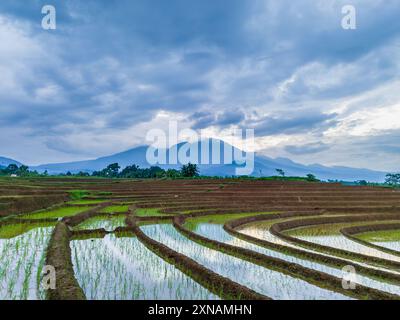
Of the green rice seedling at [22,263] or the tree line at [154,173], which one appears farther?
the tree line at [154,173]

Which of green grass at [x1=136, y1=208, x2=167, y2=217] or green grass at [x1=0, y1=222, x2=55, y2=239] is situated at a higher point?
green grass at [x1=0, y1=222, x2=55, y2=239]

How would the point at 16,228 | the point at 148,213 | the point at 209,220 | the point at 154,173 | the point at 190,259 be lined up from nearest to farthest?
the point at 190,259 < the point at 16,228 < the point at 209,220 < the point at 148,213 < the point at 154,173

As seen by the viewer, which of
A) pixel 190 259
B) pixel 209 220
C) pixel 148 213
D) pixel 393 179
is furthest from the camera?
pixel 393 179

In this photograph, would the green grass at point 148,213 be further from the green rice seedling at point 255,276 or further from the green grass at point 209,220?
the green rice seedling at point 255,276

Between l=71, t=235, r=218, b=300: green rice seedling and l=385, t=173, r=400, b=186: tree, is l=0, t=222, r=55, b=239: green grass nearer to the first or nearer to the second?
l=71, t=235, r=218, b=300: green rice seedling

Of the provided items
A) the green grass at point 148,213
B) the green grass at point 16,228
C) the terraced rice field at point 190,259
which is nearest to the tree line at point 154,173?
the green grass at point 148,213

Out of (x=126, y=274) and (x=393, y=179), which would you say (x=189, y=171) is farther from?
(x=126, y=274)

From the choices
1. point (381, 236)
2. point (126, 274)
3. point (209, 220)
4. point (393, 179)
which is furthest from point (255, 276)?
point (393, 179)

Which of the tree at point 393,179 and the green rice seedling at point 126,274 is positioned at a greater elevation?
the tree at point 393,179

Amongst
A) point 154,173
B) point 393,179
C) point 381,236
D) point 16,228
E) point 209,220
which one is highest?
point 154,173

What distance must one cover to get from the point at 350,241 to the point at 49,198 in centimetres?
1630

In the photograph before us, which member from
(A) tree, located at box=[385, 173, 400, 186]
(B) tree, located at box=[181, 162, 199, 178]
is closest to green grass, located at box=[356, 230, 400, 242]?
(B) tree, located at box=[181, 162, 199, 178]

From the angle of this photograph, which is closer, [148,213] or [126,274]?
[126,274]

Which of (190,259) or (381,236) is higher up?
(190,259)
